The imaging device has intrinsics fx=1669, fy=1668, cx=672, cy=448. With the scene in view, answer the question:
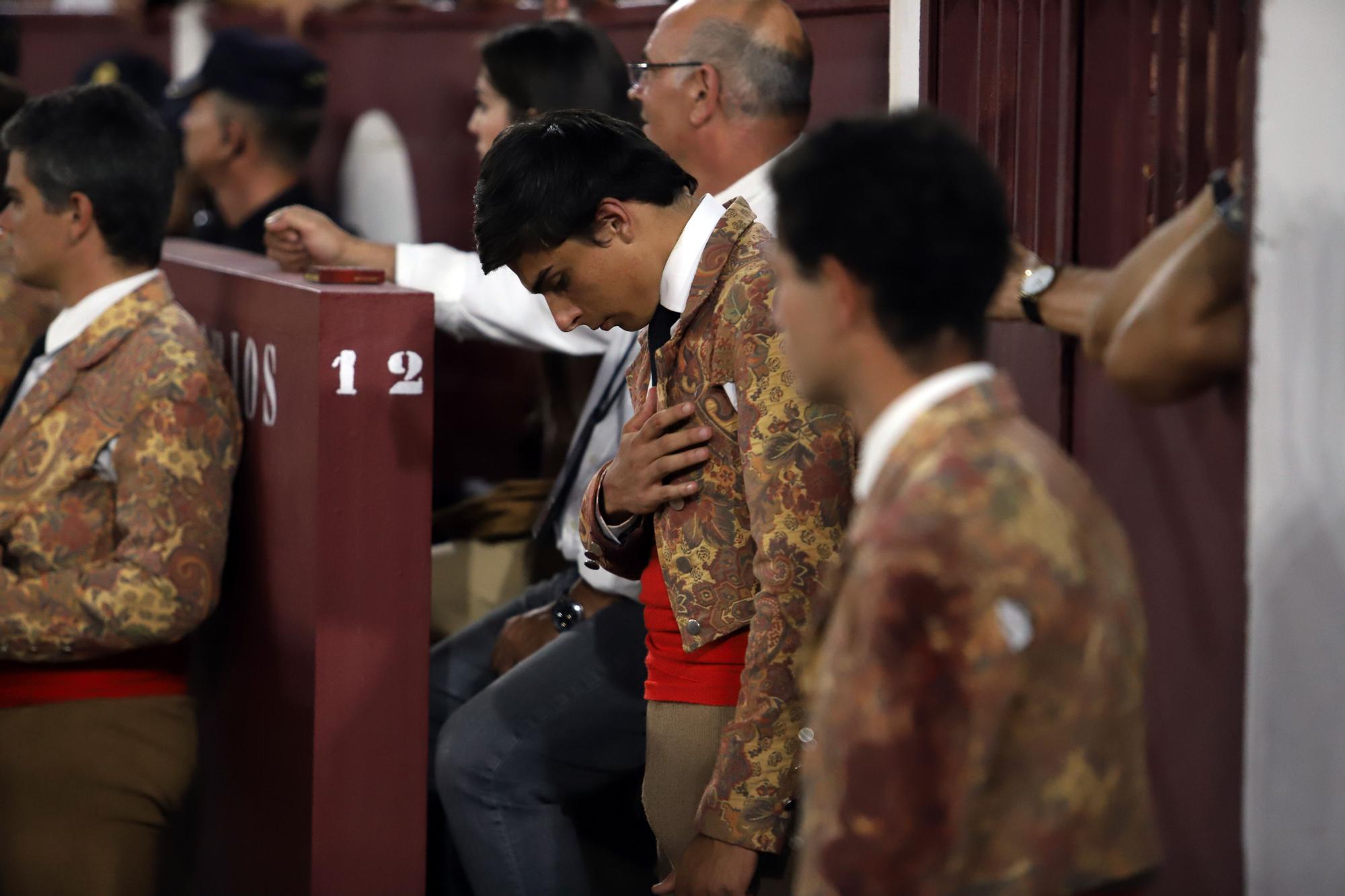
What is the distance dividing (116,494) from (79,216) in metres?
0.58

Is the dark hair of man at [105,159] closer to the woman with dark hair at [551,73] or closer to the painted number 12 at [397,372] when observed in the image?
the painted number 12 at [397,372]

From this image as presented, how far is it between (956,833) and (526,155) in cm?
114

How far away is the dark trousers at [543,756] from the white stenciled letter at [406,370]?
1.74 ft

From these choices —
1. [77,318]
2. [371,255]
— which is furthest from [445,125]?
[77,318]

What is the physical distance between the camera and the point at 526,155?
2.10 metres

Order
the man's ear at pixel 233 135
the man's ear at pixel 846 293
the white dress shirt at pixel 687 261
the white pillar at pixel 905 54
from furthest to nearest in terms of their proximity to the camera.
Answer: the man's ear at pixel 233 135, the white pillar at pixel 905 54, the white dress shirt at pixel 687 261, the man's ear at pixel 846 293

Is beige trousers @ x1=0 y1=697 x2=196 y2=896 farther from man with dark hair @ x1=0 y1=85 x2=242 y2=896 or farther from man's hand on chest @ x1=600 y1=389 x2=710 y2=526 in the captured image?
man's hand on chest @ x1=600 y1=389 x2=710 y2=526

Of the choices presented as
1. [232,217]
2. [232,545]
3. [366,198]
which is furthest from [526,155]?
[366,198]

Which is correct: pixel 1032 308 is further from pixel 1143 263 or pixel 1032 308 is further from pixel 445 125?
pixel 445 125

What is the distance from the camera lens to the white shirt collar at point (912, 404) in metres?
1.33

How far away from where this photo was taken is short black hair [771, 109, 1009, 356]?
51.4 inches

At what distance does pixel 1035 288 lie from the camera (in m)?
Result: 2.10

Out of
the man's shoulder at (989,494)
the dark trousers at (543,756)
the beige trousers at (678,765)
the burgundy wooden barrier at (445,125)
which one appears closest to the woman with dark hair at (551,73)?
the burgundy wooden barrier at (445,125)

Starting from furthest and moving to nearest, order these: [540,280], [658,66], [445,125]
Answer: [445,125]
[658,66]
[540,280]
